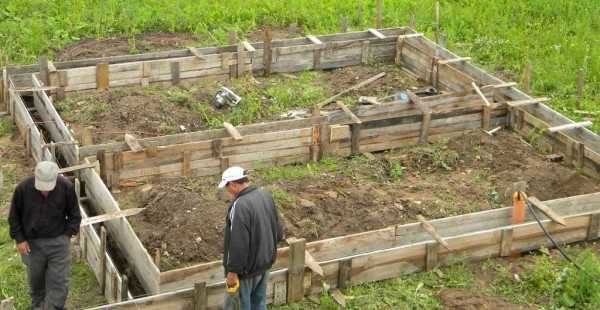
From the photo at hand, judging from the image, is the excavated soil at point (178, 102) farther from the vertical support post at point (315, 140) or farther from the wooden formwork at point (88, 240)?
the vertical support post at point (315, 140)

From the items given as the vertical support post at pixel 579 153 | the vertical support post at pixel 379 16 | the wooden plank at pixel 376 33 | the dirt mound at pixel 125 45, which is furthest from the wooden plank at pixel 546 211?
the dirt mound at pixel 125 45

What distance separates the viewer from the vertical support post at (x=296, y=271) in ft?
30.7

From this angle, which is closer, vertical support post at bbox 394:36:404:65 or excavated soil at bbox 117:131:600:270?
excavated soil at bbox 117:131:600:270

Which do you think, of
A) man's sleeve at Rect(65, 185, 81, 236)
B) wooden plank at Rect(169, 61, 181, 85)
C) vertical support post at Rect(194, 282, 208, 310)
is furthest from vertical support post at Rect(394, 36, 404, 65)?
man's sleeve at Rect(65, 185, 81, 236)

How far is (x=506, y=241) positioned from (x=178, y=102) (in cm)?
585

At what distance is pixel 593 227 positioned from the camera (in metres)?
11.0

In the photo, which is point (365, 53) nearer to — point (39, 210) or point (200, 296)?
point (200, 296)

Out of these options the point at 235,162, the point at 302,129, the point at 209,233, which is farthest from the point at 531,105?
the point at 209,233

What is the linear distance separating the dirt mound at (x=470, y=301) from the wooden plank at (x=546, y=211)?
1.31 m

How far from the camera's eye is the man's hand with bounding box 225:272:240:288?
27.2 ft

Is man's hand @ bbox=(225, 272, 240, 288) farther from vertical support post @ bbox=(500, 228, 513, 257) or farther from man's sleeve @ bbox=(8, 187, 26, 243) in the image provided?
vertical support post @ bbox=(500, 228, 513, 257)

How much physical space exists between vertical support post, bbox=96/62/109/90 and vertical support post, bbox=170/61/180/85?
1046mm

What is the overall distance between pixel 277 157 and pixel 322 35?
490cm

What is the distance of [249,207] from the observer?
8.15 m
